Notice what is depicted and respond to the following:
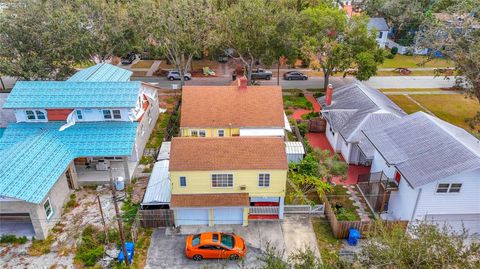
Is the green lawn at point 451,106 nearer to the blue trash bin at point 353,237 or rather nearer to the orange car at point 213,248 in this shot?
the blue trash bin at point 353,237

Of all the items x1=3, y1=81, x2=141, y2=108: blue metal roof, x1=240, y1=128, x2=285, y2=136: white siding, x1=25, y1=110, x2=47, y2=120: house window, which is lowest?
x1=240, y1=128, x2=285, y2=136: white siding

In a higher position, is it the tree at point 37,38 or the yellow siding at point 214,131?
the tree at point 37,38

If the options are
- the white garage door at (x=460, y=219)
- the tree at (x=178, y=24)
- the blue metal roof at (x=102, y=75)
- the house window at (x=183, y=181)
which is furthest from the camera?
the tree at (x=178, y=24)

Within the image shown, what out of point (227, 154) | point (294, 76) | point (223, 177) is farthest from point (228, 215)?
point (294, 76)

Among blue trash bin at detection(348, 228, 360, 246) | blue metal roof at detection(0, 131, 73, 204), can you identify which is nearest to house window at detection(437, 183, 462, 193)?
blue trash bin at detection(348, 228, 360, 246)

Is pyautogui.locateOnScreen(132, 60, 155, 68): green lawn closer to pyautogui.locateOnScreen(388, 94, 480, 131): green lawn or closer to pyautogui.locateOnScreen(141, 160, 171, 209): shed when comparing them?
pyautogui.locateOnScreen(141, 160, 171, 209): shed

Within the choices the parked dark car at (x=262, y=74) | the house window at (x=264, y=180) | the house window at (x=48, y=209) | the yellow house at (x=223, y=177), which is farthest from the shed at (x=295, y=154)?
the parked dark car at (x=262, y=74)

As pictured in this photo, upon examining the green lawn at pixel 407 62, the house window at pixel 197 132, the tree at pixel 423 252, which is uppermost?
the tree at pixel 423 252
